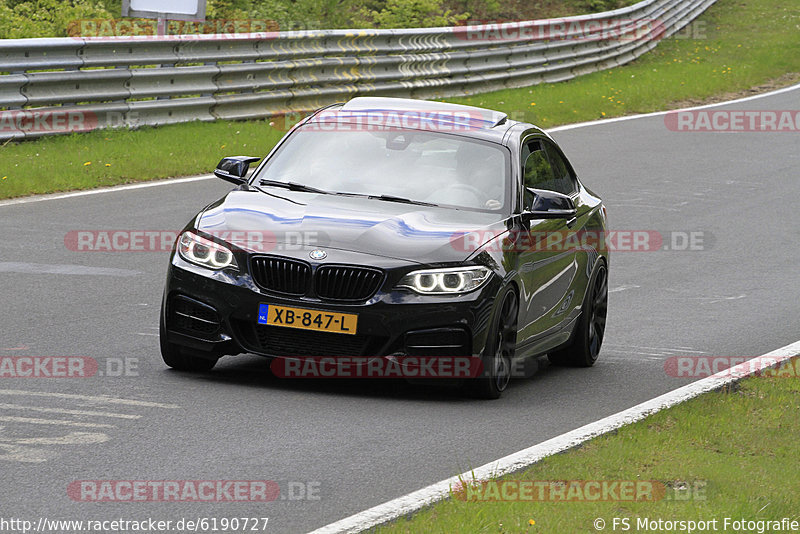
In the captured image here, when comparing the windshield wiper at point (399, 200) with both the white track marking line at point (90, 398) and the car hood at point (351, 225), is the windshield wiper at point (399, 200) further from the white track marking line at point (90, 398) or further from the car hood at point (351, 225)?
the white track marking line at point (90, 398)

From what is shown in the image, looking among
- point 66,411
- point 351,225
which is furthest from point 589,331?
point 66,411

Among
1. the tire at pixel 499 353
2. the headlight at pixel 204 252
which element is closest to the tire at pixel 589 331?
the tire at pixel 499 353

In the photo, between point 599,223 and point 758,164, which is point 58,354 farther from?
point 758,164

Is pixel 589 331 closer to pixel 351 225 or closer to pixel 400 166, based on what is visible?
pixel 400 166

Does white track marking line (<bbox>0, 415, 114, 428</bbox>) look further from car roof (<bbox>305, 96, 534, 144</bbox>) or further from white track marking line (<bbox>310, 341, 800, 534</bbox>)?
car roof (<bbox>305, 96, 534, 144</bbox>)

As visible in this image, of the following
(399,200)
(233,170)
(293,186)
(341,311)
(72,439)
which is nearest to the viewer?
(72,439)

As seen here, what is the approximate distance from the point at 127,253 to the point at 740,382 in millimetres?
5520

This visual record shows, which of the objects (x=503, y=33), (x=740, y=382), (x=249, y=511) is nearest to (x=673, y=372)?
(x=740, y=382)

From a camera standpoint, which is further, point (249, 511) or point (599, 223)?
point (599, 223)

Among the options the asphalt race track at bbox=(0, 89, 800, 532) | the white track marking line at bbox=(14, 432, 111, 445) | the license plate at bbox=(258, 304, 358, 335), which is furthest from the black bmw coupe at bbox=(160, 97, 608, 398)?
the white track marking line at bbox=(14, 432, 111, 445)

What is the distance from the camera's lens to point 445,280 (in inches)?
309

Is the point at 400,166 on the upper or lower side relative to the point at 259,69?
upper

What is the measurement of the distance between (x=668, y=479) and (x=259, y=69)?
1441 cm

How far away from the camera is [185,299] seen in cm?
798
